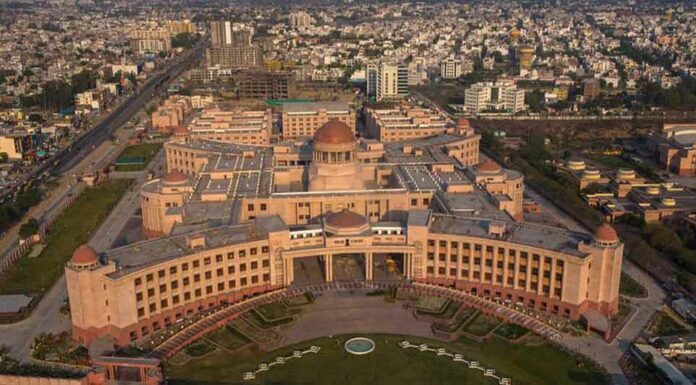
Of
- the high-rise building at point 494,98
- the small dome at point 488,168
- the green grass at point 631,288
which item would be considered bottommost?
the green grass at point 631,288

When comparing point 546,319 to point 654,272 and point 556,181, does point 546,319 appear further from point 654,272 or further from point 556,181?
point 556,181

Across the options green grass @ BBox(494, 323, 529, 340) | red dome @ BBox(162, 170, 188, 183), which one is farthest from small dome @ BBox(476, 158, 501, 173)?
red dome @ BBox(162, 170, 188, 183)

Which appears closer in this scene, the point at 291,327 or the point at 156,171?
the point at 291,327

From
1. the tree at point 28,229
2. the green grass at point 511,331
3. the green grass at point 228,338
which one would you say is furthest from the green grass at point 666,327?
the tree at point 28,229

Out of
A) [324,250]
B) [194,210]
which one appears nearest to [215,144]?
[194,210]

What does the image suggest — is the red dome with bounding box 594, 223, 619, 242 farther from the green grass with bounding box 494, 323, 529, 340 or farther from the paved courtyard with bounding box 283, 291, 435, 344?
the paved courtyard with bounding box 283, 291, 435, 344

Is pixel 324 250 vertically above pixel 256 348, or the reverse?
pixel 324 250

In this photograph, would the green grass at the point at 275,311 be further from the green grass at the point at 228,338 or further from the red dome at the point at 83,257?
the red dome at the point at 83,257

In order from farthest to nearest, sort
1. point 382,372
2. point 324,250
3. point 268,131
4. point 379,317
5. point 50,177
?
point 268,131 → point 50,177 → point 324,250 → point 379,317 → point 382,372
